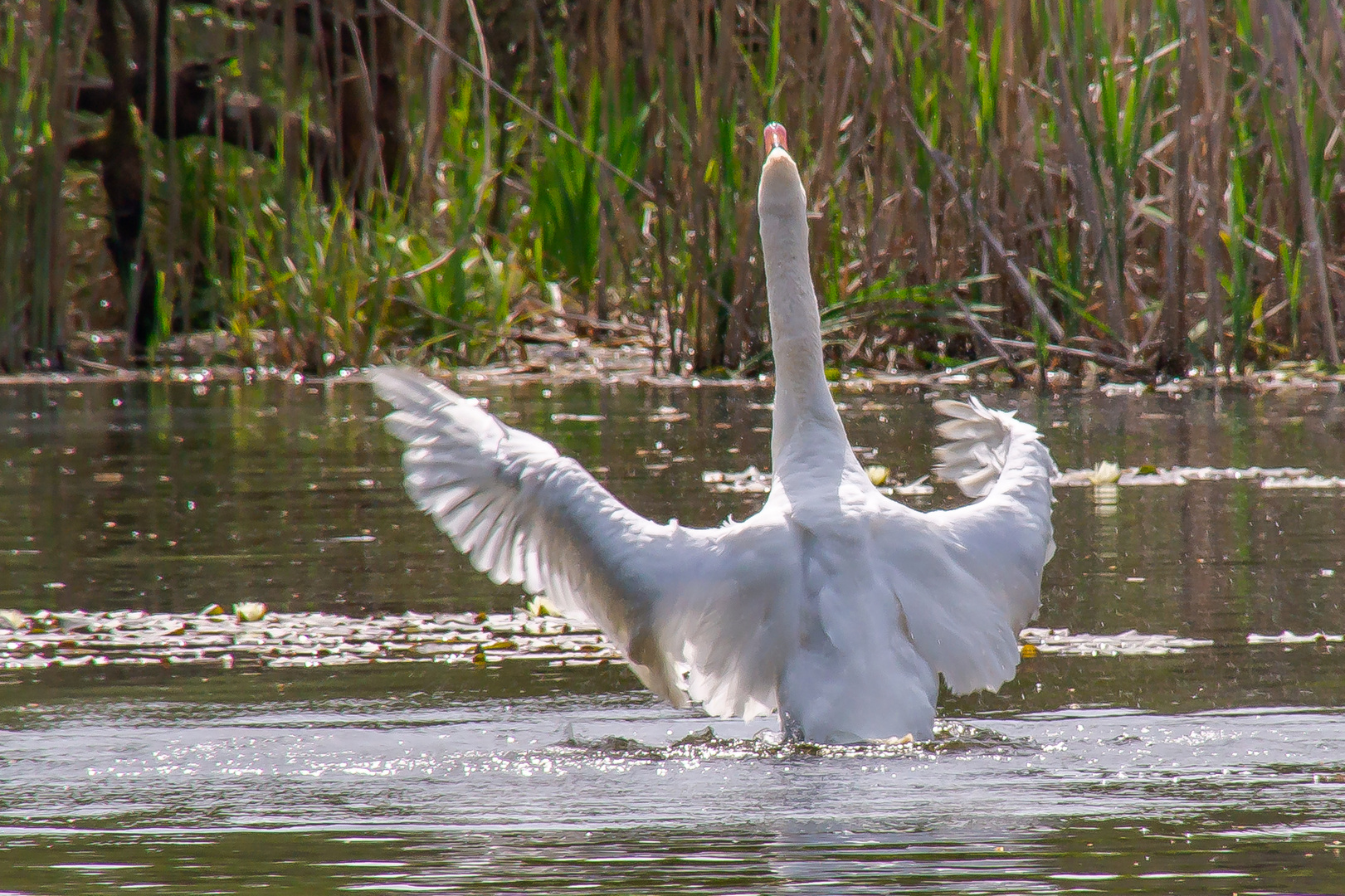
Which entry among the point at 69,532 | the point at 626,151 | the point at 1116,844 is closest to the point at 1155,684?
the point at 1116,844

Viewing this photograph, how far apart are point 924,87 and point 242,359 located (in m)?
5.11

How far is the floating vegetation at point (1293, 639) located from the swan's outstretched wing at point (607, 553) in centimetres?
129

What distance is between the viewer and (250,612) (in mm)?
5375

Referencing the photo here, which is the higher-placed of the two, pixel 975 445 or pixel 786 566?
pixel 975 445

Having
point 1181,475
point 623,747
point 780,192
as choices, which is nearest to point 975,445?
point 780,192

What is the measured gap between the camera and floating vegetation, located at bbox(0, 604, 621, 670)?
4.95 metres

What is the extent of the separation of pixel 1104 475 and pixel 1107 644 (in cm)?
267

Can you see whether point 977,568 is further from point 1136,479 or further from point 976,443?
point 1136,479

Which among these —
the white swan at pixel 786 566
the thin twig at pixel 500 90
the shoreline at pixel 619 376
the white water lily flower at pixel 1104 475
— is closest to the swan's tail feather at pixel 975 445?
the white swan at pixel 786 566

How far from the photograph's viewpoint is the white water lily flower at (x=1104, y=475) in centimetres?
743

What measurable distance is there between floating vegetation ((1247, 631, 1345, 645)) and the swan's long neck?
1.07 metres

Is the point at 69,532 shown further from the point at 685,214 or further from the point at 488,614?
the point at 685,214

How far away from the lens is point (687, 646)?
4309mm

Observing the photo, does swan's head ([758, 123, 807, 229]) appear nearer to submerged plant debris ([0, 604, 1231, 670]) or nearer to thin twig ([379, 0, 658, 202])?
submerged plant debris ([0, 604, 1231, 670])
